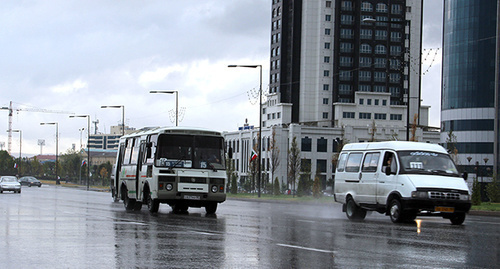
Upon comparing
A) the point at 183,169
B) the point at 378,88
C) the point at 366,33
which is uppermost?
the point at 366,33

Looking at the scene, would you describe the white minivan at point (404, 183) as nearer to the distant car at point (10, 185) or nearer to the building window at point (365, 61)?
the distant car at point (10, 185)

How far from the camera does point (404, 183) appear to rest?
20438 mm

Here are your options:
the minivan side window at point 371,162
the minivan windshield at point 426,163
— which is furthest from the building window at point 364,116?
the minivan windshield at point 426,163

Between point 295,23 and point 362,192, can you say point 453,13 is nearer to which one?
point 295,23

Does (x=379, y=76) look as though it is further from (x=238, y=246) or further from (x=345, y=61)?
(x=238, y=246)

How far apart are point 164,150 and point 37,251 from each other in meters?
13.2

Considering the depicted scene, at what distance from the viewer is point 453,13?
115188 millimetres

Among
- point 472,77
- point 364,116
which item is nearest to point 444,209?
point 472,77

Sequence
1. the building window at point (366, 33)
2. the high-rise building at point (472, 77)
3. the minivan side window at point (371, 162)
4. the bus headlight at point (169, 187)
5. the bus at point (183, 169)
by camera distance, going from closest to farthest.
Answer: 1. the minivan side window at point (371, 162)
2. the bus headlight at point (169, 187)
3. the bus at point (183, 169)
4. the high-rise building at point (472, 77)
5. the building window at point (366, 33)

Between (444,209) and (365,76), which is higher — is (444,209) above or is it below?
below

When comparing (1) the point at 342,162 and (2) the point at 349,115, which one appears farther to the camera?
(2) the point at 349,115

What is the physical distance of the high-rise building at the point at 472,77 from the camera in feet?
366

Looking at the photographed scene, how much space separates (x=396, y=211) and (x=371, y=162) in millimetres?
2156

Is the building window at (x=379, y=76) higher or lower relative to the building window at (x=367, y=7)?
lower
